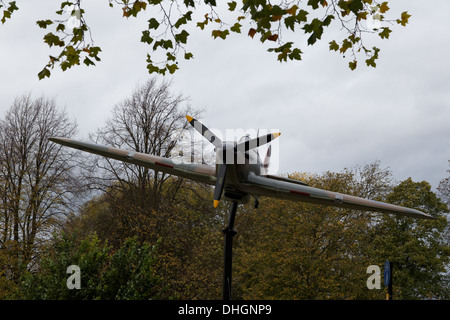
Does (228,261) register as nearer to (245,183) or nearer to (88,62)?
(245,183)

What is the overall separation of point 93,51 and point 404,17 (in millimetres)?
4719

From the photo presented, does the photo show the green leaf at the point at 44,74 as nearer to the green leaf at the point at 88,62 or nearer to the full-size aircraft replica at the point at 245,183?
the green leaf at the point at 88,62

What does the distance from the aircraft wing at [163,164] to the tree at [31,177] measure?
49.7 ft

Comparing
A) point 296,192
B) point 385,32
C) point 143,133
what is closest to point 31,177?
point 143,133

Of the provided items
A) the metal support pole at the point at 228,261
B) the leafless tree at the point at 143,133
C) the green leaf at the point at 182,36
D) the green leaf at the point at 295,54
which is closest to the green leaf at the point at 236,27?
the green leaf at the point at 182,36

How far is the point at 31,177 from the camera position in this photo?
2733 cm

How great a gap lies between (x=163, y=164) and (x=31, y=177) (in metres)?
19.2

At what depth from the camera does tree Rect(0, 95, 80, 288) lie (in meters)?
25.3

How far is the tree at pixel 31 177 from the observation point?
25.3m

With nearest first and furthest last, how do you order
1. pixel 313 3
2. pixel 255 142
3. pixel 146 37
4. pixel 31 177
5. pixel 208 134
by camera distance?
pixel 313 3
pixel 146 37
pixel 255 142
pixel 208 134
pixel 31 177

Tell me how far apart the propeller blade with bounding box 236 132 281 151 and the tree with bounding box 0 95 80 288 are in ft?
60.2

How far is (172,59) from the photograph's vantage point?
24.1 ft

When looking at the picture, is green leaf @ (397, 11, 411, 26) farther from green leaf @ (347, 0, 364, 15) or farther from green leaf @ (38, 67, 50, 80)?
green leaf @ (38, 67, 50, 80)

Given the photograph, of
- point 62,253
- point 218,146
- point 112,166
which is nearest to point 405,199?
point 112,166
